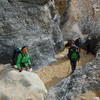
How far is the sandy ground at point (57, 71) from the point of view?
1360cm

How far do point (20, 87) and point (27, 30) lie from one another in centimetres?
621

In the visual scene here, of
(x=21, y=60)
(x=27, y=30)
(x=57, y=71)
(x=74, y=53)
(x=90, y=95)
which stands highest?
(x=27, y=30)

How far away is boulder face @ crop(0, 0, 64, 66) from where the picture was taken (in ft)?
47.4

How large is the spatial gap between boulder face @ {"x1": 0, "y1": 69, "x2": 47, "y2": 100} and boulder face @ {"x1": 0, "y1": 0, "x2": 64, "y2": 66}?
4336mm

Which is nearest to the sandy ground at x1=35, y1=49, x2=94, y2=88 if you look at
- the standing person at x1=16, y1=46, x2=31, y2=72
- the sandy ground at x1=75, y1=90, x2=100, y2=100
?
the standing person at x1=16, y1=46, x2=31, y2=72

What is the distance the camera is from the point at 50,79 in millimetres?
13742

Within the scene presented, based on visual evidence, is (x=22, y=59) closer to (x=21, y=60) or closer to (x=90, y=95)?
(x=21, y=60)

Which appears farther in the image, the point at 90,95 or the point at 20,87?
the point at 20,87

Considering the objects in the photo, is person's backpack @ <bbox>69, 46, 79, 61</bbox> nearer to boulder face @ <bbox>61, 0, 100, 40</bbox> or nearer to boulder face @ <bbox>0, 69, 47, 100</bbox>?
boulder face @ <bbox>0, 69, 47, 100</bbox>

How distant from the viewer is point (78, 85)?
31.5 feet

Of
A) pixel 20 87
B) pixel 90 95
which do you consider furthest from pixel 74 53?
pixel 20 87

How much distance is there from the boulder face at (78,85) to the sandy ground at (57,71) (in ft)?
9.71

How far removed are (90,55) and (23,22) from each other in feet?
17.8

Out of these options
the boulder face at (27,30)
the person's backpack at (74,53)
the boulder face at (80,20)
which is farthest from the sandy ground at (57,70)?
the boulder face at (80,20)
